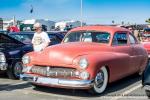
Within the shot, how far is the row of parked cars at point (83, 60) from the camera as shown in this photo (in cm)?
739

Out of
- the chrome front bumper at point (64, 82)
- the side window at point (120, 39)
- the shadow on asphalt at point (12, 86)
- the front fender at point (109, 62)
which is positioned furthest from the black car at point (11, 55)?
the front fender at point (109, 62)

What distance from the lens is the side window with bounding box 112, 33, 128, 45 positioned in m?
9.14

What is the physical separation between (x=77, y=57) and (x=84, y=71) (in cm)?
38

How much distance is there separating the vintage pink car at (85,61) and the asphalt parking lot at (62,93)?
0.24 m

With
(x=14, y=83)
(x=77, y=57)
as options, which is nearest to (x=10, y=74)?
(x=14, y=83)

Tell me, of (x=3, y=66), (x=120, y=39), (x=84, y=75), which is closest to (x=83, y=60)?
(x=84, y=75)

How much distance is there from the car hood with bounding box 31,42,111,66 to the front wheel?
0.53 metres

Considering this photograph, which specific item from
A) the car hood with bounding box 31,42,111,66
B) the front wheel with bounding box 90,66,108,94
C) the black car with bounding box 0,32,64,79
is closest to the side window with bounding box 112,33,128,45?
the car hood with bounding box 31,42,111,66

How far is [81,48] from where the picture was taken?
26.7 ft

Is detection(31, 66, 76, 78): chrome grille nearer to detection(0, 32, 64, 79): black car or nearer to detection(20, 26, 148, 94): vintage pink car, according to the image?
detection(20, 26, 148, 94): vintage pink car

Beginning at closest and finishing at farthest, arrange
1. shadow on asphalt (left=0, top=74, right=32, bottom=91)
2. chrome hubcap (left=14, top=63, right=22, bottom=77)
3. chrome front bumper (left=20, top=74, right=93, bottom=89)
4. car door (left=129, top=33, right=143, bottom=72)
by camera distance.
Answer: chrome front bumper (left=20, top=74, right=93, bottom=89) → shadow on asphalt (left=0, top=74, right=32, bottom=91) → car door (left=129, top=33, right=143, bottom=72) → chrome hubcap (left=14, top=63, right=22, bottom=77)

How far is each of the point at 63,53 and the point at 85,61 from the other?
0.63 metres

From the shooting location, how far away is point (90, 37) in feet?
30.2

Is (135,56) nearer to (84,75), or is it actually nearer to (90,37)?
(90,37)
